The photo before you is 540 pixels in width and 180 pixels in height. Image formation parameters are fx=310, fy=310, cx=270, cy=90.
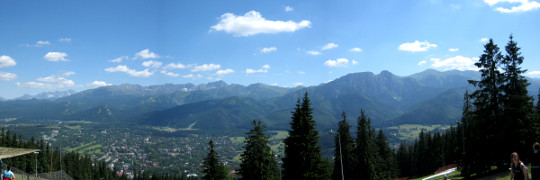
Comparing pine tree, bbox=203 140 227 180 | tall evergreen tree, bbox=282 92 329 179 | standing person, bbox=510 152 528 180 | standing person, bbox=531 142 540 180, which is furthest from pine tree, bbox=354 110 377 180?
standing person, bbox=531 142 540 180

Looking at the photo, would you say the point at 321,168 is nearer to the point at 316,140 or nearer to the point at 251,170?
the point at 316,140

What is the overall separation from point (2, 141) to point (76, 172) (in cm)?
2145

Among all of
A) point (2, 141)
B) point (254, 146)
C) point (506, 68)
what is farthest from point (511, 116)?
point (2, 141)

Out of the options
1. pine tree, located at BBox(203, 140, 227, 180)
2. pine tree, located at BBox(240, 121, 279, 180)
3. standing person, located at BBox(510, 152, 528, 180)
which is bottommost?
pine tree, located at BBox(203, 140, 227, 180)

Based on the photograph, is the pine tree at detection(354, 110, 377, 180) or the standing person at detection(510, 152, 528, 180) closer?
the standing person at detection(510, 152, 528, 180)

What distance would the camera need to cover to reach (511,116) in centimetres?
2658

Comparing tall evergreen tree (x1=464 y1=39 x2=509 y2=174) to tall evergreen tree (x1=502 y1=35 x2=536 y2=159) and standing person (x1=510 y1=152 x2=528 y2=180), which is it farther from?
standing person (x1=510 y1=152 x2=528 y2=180)

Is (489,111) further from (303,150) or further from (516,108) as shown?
(303,150)

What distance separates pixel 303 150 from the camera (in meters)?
28.6

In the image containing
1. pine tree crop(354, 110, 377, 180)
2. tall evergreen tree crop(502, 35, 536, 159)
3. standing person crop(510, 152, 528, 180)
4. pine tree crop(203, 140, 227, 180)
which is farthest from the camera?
pine tree crop(203, 140, 227, 180)

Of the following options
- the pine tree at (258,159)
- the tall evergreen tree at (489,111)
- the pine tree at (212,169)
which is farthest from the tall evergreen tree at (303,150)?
the pine tree at (212,169)

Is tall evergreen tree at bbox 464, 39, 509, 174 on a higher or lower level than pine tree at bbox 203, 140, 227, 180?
higher

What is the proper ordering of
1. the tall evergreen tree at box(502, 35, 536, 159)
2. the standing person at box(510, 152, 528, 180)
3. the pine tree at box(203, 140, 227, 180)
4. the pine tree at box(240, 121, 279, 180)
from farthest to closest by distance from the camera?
1. the pine tree at box(203, 140, 227, 180)
2. the pine tree at box(240, 121, 279, 180)
3. the tall evergreen tree at box(502, 35, 536, 159)
4. the standing person at box(510, 152, 528, 180)

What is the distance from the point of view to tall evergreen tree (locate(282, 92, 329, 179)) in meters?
28.4
